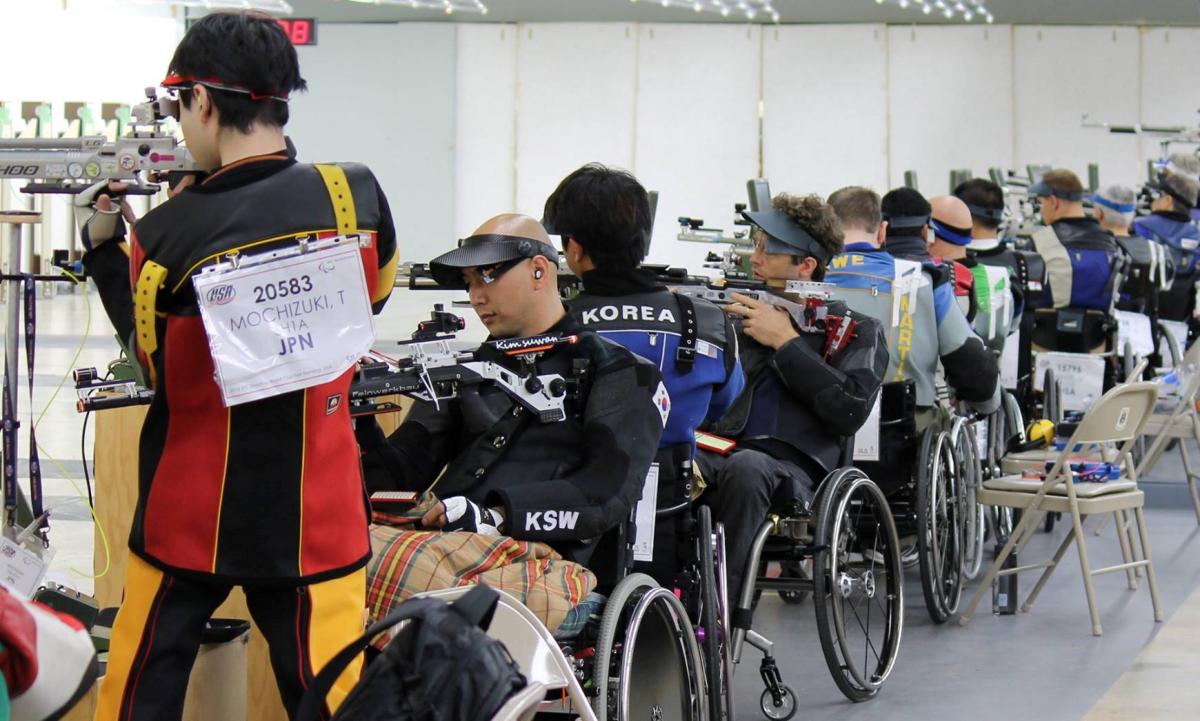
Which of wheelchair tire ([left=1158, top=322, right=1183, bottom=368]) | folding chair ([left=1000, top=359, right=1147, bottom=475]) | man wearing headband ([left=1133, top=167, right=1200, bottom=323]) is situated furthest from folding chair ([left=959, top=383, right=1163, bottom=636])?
man wearing headband ([left=1133, top=167, right=1200, bottom=323])

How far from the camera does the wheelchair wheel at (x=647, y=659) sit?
2.44 m

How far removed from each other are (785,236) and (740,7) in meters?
13.0

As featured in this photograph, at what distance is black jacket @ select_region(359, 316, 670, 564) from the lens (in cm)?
262

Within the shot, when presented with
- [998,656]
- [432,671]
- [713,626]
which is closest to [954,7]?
[998,656]

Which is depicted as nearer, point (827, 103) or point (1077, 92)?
point (1077, 92)

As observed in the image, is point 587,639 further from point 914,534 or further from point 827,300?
point 914,534

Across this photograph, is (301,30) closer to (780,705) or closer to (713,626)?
(780,705)

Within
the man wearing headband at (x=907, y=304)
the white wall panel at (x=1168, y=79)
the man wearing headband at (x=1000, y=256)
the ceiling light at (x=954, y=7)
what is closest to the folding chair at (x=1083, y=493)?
the man wearing headband at (x=907, y=304)

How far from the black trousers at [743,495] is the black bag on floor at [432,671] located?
1.93m

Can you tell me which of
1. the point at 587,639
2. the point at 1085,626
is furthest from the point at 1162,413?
the point at 587,639

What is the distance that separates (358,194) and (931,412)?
313 centimetres

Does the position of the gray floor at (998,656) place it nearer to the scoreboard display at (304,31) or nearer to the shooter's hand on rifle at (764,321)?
the shooter's hand on rifle at (764,321)

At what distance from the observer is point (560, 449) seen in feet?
8.98

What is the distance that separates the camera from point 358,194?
2.12 m
